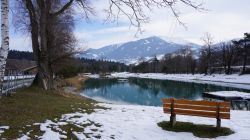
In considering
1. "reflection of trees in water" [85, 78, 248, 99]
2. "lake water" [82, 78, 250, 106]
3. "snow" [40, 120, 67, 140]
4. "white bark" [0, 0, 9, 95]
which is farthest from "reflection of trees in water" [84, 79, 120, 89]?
"snow" [40, 120, 67, 140]

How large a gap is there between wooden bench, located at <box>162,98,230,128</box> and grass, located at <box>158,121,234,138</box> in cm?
22

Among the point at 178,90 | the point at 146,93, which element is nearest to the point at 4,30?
the point at 146,93

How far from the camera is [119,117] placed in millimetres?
12195

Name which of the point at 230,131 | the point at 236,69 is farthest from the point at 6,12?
the point at 236,69

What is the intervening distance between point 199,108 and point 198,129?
0.70m

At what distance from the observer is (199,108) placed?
1043cm

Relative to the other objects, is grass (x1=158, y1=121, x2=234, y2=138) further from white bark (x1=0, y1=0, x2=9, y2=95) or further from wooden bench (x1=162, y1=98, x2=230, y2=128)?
white bark (x1=0, y1=0, x2=9, y2=95)

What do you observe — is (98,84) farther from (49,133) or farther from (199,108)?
(49,133)

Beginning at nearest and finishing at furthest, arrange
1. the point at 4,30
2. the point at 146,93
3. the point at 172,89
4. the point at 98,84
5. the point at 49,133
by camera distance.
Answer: the point at 49,133, the point at 4,30, the point at 146,93, the point at 172,89, the point at 98,84

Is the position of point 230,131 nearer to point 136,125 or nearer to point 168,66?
point 136,125

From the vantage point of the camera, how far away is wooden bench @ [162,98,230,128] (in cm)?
1005

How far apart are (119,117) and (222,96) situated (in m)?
27.2

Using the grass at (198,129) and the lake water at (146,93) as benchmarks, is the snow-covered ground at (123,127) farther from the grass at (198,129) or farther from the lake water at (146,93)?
the lake water at (146,93)

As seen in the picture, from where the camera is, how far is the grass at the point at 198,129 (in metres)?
9.72
